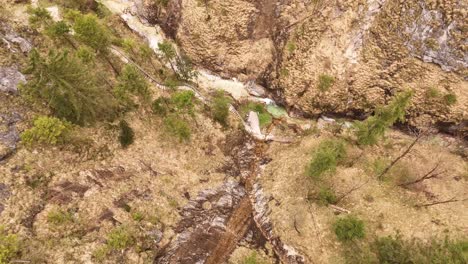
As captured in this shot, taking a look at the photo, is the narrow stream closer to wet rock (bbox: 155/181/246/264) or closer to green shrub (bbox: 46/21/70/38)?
wet rock (bbox: 155/181/246/264)

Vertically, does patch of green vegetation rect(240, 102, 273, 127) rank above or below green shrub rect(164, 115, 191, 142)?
above

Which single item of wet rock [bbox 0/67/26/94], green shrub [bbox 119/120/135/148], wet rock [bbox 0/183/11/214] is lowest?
wet rock [bbox 0/183/11/214]

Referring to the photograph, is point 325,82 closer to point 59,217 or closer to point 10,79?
point 59,217

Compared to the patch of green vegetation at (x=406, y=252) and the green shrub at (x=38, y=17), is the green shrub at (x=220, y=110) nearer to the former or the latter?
the patch of green vegetation at (x=406, y=252)

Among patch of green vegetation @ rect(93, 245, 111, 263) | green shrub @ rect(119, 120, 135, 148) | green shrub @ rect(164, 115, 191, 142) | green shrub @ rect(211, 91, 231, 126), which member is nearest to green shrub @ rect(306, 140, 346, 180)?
green shrub @ rect(211, 91, 231, 126)

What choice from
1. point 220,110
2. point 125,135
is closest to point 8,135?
point 125,135

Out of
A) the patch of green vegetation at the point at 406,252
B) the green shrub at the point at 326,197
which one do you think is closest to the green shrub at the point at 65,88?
the green shrub at the point at 326,197
